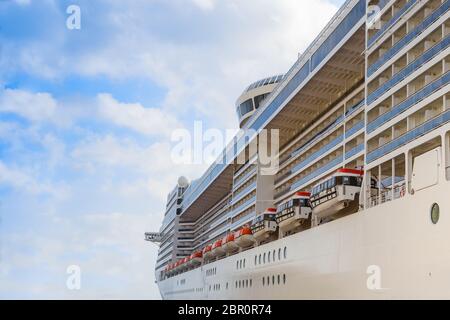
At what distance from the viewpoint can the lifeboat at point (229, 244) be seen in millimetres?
45594

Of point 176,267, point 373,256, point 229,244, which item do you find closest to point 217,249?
point 229,244

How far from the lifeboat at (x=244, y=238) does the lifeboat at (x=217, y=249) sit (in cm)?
585

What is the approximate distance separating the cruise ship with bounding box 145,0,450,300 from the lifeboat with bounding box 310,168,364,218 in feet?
0.16

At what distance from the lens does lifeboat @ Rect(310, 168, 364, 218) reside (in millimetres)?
26609

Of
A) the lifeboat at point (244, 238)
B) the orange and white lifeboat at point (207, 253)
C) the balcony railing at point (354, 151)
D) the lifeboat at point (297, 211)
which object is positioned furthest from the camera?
the orange and white lifeboat at point (207, 253)

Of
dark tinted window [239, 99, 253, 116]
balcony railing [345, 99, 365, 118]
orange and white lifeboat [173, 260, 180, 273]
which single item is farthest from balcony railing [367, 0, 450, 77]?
orange and white lifeboat [173, 260, 180, 273]

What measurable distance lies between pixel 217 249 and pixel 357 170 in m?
25.8

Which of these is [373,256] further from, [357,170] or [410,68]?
[410,68]

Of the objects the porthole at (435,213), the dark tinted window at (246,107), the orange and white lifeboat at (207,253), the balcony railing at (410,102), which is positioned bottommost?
the orange and white lifeboat at (207,253)

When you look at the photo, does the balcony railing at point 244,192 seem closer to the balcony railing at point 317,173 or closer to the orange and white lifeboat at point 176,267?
the balcony railing at point 317,173

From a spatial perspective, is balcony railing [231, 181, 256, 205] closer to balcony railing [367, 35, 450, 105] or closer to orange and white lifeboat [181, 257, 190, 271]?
orange and white lifeboat [181, 257, 190, 271]

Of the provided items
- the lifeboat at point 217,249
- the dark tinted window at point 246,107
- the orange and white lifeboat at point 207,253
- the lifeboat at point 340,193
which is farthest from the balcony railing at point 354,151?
the dark tinted window at point 246,107

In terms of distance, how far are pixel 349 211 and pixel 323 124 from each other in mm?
11792
